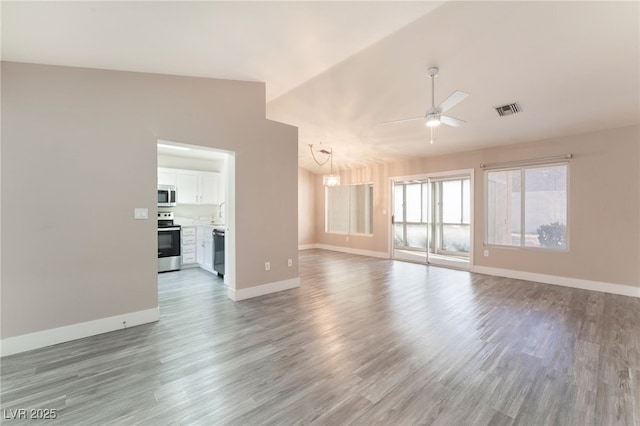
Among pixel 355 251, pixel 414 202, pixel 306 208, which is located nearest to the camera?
pixel 414 202

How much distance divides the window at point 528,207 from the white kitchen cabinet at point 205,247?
5.82 m

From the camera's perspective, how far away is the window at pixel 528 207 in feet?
15.5

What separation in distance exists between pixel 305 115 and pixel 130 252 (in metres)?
3.67

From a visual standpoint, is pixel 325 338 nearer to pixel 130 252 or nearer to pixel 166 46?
pixel 130 252

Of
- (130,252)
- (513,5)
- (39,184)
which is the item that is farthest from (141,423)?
(513,5)

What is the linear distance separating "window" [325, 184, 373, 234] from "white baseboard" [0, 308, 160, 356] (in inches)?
240

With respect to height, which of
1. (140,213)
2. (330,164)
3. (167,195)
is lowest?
(140,213)

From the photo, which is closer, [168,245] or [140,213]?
[140,213]

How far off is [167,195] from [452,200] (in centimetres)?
726

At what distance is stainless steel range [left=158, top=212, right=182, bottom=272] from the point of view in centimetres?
529

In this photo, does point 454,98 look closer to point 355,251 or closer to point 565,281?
point 565,281

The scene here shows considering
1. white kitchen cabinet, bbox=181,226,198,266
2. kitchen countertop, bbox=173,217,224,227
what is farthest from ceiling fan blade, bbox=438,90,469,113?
white kitchen cabinet, bbox=181,226,198,266

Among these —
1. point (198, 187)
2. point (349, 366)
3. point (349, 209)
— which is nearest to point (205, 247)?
point (198, 187)

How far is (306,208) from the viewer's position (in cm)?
923
